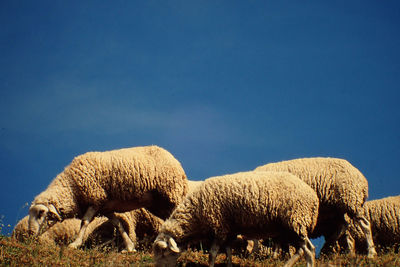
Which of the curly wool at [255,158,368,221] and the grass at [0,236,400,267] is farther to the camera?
the curly wool at [255,158,368,221]

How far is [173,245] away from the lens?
8.91 meters

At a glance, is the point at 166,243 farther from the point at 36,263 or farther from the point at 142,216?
the point at 142,216

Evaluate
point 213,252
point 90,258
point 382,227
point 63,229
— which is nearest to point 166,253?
point 213,252

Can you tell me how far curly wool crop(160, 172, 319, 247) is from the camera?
8586 millimetres

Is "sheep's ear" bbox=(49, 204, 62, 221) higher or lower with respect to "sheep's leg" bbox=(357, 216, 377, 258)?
higher

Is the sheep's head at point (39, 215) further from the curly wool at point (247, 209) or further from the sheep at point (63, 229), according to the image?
the curly wool at point (247, 209)

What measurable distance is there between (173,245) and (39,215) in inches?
182

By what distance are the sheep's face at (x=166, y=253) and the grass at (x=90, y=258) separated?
0.71 ft

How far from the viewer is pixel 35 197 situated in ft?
39.4

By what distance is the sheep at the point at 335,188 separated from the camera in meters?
11.2

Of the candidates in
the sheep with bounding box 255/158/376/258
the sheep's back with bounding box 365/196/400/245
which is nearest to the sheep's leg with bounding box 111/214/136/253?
the sheep with bounding box 255/158/376/258

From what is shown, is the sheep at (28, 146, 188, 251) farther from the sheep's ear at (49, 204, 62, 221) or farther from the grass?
the grass

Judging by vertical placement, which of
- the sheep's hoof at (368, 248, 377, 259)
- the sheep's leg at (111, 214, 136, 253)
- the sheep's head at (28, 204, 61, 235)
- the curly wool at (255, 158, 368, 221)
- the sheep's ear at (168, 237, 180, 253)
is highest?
the curly wool at (255, 158, 368, 221)

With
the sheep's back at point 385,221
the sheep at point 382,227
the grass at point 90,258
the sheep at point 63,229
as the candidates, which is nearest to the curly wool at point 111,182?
the grass at point 90,258
